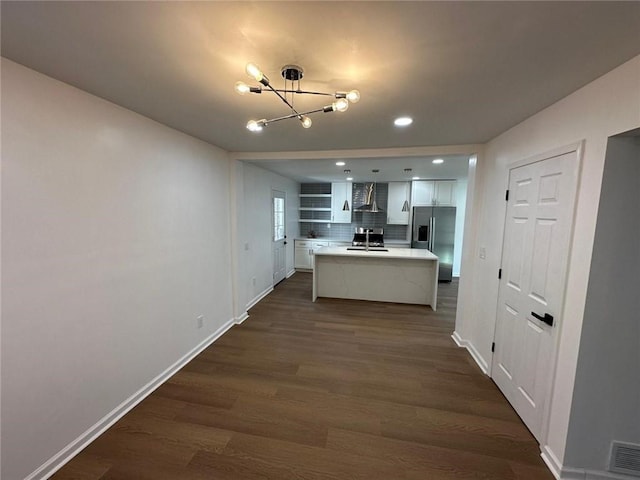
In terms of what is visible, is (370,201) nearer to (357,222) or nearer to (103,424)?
(357,222)

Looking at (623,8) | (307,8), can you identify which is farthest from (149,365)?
(623,8)

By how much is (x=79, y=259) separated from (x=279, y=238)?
163 inches

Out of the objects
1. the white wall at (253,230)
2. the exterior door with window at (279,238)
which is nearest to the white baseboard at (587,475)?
the white wall at (253,230)

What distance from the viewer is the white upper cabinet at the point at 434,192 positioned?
5875mm

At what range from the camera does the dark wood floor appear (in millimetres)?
1664

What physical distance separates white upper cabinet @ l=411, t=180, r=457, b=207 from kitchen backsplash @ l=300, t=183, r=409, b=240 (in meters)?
0.75

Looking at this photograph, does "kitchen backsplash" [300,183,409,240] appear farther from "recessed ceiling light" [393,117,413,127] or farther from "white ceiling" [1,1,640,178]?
"white ceiling" [1,1,640,178]

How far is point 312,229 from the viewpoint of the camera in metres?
7.25

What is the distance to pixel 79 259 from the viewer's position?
5.66 feet

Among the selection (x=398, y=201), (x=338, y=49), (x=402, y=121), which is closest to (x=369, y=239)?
(x=398, y=201)

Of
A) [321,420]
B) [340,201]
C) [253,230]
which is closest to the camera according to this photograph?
[321,420]

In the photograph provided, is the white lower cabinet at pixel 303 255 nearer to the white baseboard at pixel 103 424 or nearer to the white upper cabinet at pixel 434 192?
the white upper cabinet at pixel 434 192

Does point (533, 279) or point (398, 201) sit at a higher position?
point (398, 201)

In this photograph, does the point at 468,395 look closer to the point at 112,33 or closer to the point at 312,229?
the point at 112,33
